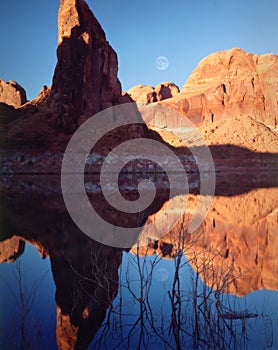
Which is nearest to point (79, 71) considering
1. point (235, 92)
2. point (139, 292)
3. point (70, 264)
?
point (235, 92)

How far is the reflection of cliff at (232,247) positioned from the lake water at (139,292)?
4 cm

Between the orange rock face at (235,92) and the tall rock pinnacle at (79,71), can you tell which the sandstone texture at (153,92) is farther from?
the tall rock pinnacle at (79,71)

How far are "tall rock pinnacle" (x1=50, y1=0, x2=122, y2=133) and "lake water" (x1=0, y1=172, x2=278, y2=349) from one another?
146ft

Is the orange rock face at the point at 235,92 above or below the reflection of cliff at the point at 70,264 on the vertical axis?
above

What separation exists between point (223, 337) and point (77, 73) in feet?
178

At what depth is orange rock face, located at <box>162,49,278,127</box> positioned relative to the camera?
74.0 metres

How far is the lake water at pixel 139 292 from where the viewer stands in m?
4.10

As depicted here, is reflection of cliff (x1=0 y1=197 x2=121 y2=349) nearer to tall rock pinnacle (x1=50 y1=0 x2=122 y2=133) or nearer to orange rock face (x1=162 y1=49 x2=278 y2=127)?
tall rock pinnacle (x1=50 y1=0 x2=122 y2=133)

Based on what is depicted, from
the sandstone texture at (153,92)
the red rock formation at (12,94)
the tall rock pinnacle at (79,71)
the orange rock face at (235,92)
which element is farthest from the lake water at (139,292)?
the sandstone texture at (153,92)

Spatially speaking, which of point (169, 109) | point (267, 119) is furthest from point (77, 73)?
point (267, 119)

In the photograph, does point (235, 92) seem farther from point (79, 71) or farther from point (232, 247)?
point (232, 247)

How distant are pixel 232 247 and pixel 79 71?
167ft

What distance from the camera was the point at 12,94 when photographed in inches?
3314

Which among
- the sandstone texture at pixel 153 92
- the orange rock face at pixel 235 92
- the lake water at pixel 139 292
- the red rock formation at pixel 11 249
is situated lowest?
the lake water at pixel 139 292
